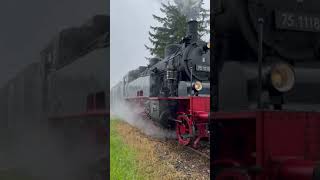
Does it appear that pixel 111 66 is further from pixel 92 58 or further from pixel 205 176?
pixel 205 176

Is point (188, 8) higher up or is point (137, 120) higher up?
point (188, 8)

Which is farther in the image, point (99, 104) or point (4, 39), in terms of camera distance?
point (99, 104)

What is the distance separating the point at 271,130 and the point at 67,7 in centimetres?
117

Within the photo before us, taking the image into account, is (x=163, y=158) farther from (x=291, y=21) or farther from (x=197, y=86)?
(x=291, y=21)

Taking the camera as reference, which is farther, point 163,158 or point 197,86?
point 197,86

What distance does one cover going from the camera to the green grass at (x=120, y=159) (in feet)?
5.08

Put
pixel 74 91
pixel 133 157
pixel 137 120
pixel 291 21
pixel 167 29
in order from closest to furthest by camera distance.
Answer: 1. pixel 74 91
2. pixel 133 157
3. pixel 167 29
4. pixel 137 120
5. pixel 291 21

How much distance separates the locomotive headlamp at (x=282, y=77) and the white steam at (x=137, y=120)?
0.61 metres

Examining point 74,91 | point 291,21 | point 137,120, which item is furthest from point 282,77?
point 74,91

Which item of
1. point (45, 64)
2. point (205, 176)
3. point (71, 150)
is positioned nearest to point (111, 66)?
point (45, 64)

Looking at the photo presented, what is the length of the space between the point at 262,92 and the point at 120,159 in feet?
2.97

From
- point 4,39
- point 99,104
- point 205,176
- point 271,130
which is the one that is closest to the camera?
point 4,39

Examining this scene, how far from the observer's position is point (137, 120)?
1884 mm

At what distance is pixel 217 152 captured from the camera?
2102 mm
